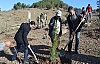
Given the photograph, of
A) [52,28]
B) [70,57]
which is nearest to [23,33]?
[52,28]

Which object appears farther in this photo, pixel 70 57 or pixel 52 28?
pixel 70 57

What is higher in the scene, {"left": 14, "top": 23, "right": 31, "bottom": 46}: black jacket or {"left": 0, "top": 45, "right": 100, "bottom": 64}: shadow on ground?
{"left": 14, "top": 23, "right": 31, "bottom": 46}: black jacket

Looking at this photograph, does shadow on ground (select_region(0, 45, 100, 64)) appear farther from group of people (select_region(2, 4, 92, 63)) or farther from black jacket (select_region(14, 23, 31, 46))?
black jacket (select_region(14, 23, 31, 46))

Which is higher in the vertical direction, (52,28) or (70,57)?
(52,28)

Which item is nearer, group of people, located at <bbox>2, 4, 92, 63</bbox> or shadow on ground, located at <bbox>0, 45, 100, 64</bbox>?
group of people, located at <bbox>2, 4, 92, 63</bbox>

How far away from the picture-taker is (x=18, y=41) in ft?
28.3

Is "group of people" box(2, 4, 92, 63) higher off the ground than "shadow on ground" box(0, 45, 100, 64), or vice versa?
"group of people" box(2, 4, 92, 63)

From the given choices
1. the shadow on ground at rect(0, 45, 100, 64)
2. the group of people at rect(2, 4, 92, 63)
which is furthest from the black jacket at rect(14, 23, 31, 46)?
the shadow on ground at rect(0, 45, 100, 64)

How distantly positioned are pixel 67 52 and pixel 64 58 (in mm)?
963

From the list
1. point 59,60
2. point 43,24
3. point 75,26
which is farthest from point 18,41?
point 43,24

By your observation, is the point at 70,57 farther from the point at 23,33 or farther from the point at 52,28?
the point at 23,33

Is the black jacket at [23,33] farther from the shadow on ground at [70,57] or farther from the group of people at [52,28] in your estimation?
the shadow on ground at [70,57]

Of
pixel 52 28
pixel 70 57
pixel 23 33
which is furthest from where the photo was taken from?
pixel 70 57

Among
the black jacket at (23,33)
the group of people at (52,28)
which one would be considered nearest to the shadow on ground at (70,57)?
the group of people at (52,28)
